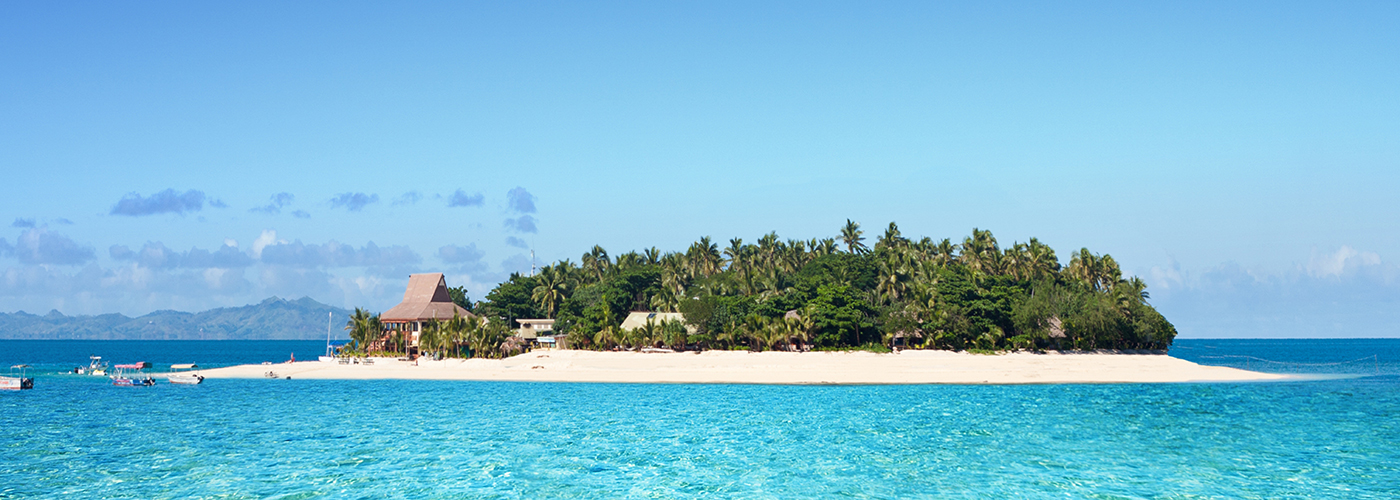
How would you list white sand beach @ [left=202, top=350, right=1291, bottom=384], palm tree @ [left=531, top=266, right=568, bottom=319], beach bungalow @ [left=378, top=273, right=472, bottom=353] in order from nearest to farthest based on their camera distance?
white sand beach @ [left=202, top=350, right=1291, bottom=384] → beach bungalow @ [left=378, top=273, right=472, bottom=353] → palm tree @ [left=531, top=266, right=568, bottom=319]

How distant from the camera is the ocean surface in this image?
24.2 meters

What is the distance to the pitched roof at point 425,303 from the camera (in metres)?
90.2

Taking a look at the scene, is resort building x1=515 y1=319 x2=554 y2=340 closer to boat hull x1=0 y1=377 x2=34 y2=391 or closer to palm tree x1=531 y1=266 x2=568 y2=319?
palm tree x1=531 y1=266 x2=568 y2=319

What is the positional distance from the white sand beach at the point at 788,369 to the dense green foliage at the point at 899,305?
293 cm

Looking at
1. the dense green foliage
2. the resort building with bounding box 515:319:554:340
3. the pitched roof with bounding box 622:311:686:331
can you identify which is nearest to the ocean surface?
the dense green foliage

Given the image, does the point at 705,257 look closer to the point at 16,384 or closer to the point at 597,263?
the point at 597,263

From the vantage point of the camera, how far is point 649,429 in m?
35.7

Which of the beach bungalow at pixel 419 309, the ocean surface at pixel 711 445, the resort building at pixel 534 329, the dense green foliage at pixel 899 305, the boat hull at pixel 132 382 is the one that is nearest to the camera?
the ocean surface at pixel 711 445

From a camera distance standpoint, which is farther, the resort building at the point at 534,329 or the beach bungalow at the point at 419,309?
→ the resort building at the point at 534,329

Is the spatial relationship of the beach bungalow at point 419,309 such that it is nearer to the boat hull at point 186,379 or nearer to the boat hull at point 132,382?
the boat hull at point 186,379

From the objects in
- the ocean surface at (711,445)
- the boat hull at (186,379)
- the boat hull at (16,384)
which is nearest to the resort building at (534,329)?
the boat hull at (186,379)

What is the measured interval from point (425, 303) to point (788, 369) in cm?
4350

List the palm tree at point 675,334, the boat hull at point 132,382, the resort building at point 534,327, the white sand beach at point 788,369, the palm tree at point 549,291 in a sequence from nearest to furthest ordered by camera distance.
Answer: the white sand beach at point 788,369, the boat hull at point 132,382, the palm tree at point 675,334, the resort building at point 534,327, the palm tree at point 549,291

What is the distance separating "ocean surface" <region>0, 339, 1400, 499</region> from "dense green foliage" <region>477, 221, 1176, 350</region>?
22781 millimetres
